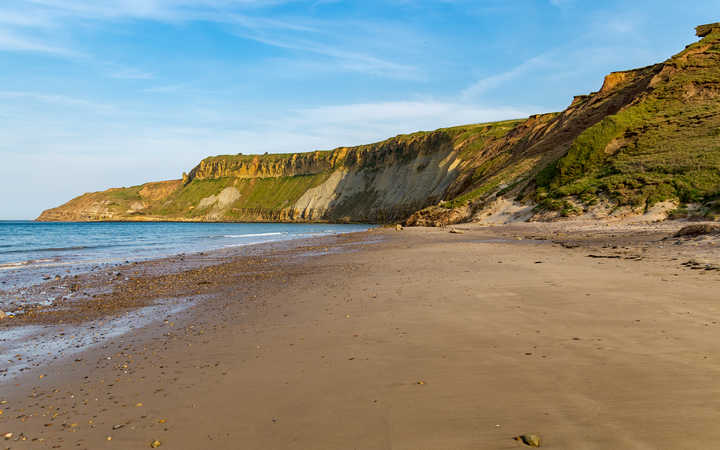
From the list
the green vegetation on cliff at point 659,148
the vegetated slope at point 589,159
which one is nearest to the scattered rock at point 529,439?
the vegetated slope at point 589,159

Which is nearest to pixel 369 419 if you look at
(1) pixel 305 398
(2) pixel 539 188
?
(1) pixel 305 398

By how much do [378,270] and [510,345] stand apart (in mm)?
7278

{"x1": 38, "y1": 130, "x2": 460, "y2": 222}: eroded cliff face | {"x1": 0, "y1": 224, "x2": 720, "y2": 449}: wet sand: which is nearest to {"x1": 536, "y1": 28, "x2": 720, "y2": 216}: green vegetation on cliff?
{"x1": 0, "y1": 224, "x2": 720, "y2": 449}: wet sand

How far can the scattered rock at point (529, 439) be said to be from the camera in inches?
102

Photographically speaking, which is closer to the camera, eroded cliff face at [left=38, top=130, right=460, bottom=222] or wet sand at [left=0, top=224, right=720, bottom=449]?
wet sand at [left=0, top=224, right=720, bottom=449]

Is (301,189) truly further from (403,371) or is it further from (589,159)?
(403,371)

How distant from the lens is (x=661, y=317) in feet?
17.3

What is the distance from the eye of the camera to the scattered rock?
2602 mm

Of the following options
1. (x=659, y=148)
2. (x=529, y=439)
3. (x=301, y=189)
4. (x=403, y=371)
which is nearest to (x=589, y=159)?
(x=659, y=148)

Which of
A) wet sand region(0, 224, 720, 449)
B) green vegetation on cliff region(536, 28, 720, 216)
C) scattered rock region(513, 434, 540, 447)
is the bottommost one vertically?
wet sand region(0, 224, 720, 449)

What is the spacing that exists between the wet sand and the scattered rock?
2.6 inches

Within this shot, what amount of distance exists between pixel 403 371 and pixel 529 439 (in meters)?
1.57

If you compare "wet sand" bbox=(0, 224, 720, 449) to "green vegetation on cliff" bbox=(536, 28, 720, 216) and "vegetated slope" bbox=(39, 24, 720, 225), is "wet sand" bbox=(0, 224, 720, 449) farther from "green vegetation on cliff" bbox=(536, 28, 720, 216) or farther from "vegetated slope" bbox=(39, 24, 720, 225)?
"vegetated slope" bbox=(39, 24, 720, 225)

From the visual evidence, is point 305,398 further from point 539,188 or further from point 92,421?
point 539,188
